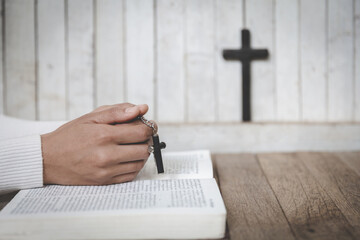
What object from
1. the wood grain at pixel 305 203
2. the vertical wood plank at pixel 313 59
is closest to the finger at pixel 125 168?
the wood grain at pixel 305 203

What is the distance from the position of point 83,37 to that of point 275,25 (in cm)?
70

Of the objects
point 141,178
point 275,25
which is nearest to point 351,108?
point 275,25

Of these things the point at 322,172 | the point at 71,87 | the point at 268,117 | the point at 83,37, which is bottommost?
the point at 322,172

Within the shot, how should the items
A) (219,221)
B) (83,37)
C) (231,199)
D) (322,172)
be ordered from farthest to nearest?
1. (83,37)
2. (322,172)
3. (231,199)
4. (219,221)

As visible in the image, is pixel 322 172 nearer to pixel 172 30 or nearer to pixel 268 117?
pixel 268 117

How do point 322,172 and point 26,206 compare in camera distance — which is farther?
point 322,172

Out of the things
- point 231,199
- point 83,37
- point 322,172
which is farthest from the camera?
point 83,37

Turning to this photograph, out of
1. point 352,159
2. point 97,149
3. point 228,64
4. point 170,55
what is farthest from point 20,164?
point 352,159

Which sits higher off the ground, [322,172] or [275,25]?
[275,25]

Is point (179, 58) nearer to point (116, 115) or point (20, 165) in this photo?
point (116, 115)

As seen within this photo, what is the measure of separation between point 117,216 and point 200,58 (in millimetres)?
799

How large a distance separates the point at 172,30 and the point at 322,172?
695 millimetres

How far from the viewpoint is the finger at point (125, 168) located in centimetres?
63

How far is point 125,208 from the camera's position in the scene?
0.51 meters
